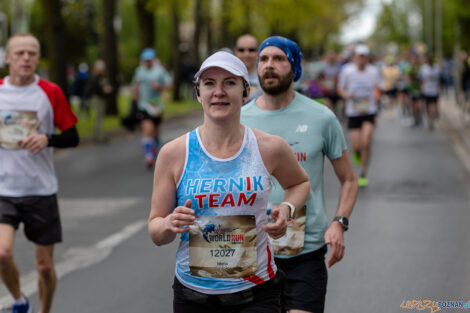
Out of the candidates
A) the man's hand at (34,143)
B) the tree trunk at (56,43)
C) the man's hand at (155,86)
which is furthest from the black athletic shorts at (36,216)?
the tree trunk at (56,43)

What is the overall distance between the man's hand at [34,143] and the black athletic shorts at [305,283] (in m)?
2.01

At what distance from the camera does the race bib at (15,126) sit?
19.3 ft

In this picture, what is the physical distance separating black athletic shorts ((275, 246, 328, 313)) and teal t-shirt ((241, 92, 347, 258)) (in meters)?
0.14

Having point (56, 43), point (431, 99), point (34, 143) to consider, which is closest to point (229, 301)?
point (34, 143)

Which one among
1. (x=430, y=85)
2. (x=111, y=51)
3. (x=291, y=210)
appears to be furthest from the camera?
(x=111, y=51)

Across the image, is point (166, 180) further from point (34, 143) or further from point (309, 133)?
point (34, 143)

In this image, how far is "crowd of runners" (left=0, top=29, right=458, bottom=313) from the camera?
349cm

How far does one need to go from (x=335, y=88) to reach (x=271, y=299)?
24025 millimetres

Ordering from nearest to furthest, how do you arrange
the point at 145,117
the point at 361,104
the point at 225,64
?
1. the point at 225,64
2. the point at 361,104
3. the point at 145,117

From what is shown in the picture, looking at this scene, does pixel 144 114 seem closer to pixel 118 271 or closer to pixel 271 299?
pixel 118 271

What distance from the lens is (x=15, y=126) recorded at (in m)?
5.88

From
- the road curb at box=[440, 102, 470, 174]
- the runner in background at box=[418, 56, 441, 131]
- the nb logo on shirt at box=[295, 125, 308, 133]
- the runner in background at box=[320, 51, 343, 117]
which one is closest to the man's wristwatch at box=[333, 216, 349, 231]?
the nb logo on shirt at box=[295, 125, 308, 133]

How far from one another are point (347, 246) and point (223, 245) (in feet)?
17.4

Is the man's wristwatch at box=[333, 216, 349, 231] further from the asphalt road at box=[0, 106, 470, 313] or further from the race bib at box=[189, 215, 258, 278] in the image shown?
the asphalt road at box=[0, 106, 470, 313]
